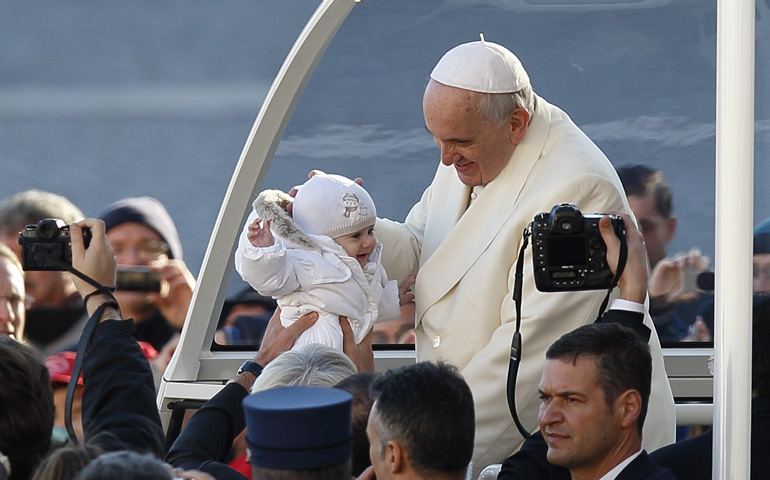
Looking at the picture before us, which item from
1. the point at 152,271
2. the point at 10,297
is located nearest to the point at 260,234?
the point at 10,297

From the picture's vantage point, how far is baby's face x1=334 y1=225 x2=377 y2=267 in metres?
2.63

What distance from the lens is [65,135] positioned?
5188 mm

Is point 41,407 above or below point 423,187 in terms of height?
below

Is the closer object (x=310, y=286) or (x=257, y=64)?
(x=310, y=286)

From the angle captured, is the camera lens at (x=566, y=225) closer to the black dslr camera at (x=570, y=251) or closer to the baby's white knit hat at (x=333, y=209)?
the black dslr camera at (x=570, y=251)

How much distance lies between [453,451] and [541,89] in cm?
339

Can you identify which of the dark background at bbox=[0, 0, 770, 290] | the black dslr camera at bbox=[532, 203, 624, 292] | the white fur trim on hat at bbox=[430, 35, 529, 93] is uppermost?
the dark background at bbox=[0, 0, 770, 290]

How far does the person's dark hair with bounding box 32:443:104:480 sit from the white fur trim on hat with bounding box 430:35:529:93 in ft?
3.85

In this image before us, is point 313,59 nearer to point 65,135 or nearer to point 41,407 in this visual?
point 41,407

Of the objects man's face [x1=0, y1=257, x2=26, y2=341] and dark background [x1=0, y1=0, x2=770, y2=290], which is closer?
man's face [x1=0, y1=257, x2=26, y2=341]

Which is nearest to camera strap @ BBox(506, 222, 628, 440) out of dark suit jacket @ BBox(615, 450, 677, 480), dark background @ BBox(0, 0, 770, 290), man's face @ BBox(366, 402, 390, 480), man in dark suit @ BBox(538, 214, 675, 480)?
man in dark suit @ BBox(538, 214, 675, 480)

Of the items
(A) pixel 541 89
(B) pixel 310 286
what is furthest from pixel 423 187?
(B) pixel 310 286

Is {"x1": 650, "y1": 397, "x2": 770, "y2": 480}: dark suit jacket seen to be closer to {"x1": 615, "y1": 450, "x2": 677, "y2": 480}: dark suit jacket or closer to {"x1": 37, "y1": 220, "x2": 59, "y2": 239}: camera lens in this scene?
{"x1": 615, "y1": 450, "x2": 677, "y2": 480}: dark suit jacket

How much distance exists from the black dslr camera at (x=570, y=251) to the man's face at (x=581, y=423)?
0.14 meters
